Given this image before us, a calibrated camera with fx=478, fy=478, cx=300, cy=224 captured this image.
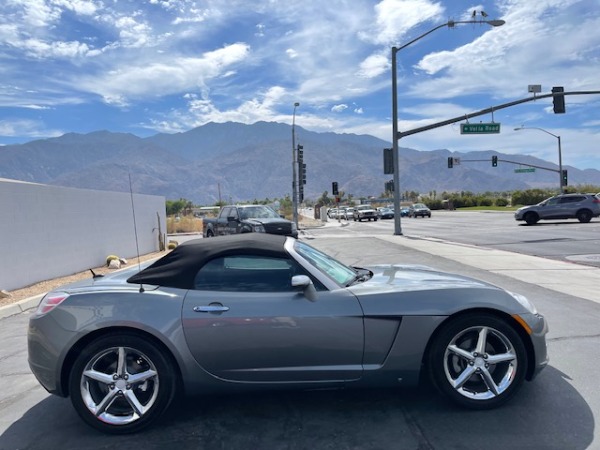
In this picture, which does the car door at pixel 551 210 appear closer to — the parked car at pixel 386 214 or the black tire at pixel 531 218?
the black tire at pixel 531 218

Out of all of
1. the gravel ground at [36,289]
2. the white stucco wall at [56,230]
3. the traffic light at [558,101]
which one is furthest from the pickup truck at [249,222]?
the traffic light at [558,101]

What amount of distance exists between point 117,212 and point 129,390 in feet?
41.8

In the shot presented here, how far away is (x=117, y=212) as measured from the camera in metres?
15.3

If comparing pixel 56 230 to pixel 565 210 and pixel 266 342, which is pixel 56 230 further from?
pixel 565 210

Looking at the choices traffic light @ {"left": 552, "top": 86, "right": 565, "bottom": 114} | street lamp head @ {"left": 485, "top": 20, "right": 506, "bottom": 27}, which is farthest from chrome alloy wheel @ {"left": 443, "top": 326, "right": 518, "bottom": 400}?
traffic light @ {"left": 552, "top": 86, "right": 565, "bottom": 114}

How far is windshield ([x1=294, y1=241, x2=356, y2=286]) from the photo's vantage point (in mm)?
3932

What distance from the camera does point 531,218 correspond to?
28.4m

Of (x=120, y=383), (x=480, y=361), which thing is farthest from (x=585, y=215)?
(x=120, y=383)

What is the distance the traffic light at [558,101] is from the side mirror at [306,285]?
22.9 metres

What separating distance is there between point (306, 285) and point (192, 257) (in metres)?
1.01

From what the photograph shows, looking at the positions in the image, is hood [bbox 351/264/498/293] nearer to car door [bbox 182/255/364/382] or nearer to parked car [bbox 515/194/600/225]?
car door [bbox 182/255/364/382]

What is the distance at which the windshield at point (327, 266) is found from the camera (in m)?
3.93

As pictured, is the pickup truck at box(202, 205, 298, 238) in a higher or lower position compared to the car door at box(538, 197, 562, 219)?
higher

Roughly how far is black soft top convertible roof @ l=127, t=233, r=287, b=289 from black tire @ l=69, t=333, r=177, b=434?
499mm
